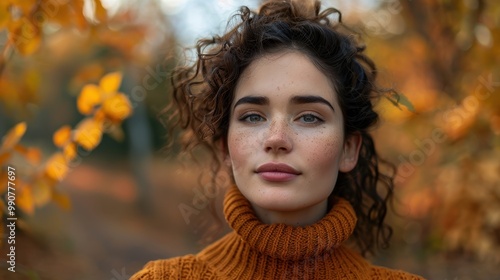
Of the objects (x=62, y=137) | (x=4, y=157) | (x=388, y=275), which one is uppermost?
(x=62, y=137)

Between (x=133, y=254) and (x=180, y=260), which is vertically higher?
(x=133, y=254)

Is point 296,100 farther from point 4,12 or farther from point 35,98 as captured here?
point 35,98

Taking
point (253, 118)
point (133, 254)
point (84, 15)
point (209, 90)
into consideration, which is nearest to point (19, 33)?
point (84, 15)

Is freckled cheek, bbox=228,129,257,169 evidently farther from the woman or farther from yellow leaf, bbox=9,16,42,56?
yellow leaf, bbox=9,16,42,56

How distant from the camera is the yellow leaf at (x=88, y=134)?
8.30 feet

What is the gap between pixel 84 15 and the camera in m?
2.30

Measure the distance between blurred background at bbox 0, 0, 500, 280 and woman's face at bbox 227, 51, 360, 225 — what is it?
0.43 metres

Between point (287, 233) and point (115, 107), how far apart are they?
45.4 inches

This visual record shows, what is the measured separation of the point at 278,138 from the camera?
1735mm

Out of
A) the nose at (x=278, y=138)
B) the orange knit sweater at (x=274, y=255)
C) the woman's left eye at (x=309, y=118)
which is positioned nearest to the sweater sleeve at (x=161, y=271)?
the orange knit sweater at (x=274, y=255)

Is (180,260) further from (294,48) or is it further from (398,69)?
(398,69)

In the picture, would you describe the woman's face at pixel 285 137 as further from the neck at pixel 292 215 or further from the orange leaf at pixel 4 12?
the orange leaf at pixel 4 12

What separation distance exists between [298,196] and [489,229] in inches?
101

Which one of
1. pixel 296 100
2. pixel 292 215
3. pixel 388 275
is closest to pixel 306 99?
pixel 296 100
